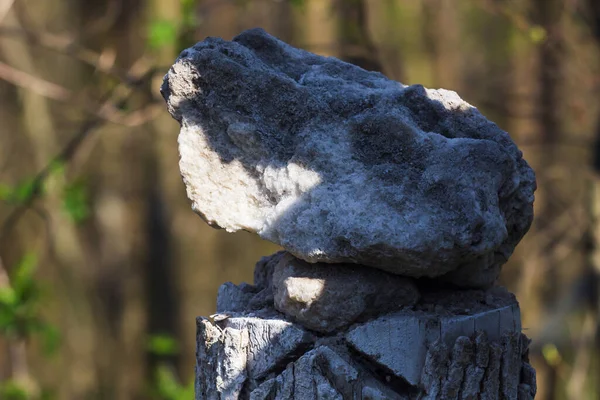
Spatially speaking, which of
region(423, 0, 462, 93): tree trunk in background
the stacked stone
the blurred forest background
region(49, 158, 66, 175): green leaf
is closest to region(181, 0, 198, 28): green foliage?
the blurred forest background

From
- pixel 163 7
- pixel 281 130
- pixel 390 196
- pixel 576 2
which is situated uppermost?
pixel 163 7

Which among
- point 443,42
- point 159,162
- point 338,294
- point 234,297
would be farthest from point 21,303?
point 443,42

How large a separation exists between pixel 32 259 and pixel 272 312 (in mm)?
3156

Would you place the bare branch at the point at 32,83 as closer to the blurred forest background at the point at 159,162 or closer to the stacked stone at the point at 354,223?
the blurred forest background at the point at 159,162

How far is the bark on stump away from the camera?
1738 mm

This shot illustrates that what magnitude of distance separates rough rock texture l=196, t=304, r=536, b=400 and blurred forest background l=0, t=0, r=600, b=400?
230cm

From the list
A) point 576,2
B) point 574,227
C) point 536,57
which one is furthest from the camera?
point 536,57

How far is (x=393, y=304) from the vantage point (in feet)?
6.07

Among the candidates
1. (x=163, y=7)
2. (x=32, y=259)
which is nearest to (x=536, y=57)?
(x=163, y=7)

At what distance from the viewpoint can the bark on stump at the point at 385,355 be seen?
5.70 feet

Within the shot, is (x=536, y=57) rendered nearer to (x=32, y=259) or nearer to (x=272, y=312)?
(x=32, y=259)

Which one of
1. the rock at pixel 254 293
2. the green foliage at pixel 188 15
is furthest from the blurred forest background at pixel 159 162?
the rock at pixel 254 293

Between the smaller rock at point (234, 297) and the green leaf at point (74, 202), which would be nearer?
the smaller rock at point (234, 297)

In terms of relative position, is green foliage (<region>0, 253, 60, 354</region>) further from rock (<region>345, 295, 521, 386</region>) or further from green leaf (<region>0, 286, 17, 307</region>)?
rock (<region>345, 295, 521, 386</region>)
